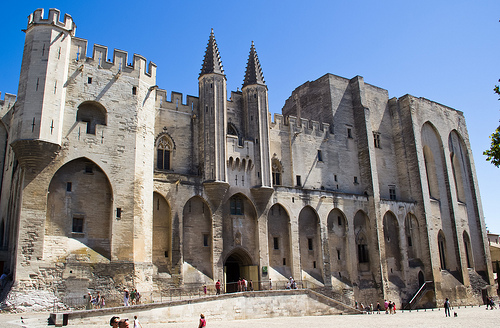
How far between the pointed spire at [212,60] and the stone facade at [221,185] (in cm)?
18

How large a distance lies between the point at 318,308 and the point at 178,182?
11.7 meters

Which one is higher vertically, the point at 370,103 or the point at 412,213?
the point at 370,103

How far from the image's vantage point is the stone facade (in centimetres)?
2270

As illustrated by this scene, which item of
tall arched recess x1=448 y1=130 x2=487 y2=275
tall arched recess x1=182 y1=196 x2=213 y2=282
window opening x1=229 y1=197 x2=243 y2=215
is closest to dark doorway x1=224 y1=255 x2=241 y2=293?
tall arched recess x1=182 y1=196 x2=213 y2=282

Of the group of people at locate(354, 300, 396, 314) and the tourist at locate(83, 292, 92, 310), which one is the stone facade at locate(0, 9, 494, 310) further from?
the group of people at locate(354, 300, 396, 314)

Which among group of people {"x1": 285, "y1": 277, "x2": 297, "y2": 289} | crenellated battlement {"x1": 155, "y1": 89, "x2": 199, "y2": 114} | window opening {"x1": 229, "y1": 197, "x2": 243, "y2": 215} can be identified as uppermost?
crenellated battlement {"x1": 155, "y1": 89, "x2": 199, "y2": 114}

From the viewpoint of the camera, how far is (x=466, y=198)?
4794 centimetres

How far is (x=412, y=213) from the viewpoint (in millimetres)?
40750

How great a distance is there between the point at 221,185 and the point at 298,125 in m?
10.9

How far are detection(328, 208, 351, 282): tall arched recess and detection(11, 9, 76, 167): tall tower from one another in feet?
69.9

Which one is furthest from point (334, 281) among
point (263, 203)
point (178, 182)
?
point (178, 182)

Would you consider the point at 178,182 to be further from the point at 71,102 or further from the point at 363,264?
the point at 363,264

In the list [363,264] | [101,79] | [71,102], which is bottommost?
[363,264]

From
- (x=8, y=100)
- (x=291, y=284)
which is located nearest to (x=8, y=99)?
(x=8, y=100)
